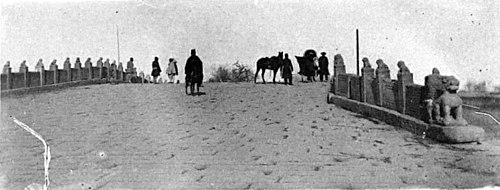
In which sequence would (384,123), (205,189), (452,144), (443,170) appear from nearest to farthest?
(205,189)
(443,170)
(452,144)
(384,123)

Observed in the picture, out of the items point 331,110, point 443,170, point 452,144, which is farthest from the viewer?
point 331,110

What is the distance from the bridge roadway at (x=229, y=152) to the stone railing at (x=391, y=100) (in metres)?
0.22

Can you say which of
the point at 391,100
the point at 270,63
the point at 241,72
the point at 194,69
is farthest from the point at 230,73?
the point at 391,100

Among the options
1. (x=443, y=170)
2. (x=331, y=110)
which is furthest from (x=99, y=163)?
(x=331, y=110)

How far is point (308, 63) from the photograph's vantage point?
2338 centimetres

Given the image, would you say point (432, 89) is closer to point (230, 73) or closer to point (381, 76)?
point (381, 76)

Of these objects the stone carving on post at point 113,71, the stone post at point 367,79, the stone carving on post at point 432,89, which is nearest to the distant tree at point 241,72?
the stone carving on post at point 113,71

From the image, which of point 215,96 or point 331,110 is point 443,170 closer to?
point 331,110

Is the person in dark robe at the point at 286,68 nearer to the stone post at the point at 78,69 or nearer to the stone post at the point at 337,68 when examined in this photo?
the stone post at the point at 337,68

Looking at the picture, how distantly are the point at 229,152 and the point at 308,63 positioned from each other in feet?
51.4

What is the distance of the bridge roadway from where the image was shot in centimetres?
649

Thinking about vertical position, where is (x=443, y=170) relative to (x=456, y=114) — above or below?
below

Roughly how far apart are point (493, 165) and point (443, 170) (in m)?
0.67

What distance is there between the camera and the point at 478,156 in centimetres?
759
